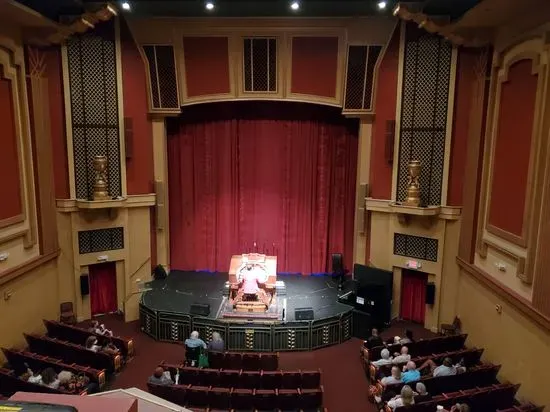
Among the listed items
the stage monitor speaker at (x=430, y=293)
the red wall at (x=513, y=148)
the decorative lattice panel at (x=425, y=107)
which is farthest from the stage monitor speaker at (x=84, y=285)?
the red wall at (x=513, y=148)

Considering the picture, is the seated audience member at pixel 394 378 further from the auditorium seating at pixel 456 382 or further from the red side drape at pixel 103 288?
the red side drape at pixel 103 288

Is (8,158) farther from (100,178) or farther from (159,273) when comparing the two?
(159,273)

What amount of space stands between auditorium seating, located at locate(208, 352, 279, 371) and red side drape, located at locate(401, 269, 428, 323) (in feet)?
14.7

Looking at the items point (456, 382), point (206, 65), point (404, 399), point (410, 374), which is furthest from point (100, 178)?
point (456, 382)

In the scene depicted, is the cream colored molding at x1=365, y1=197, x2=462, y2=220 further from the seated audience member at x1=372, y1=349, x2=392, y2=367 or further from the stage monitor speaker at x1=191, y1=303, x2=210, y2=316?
the stage monitor speaker at x1=191, y1=303, x2=210, y2=316

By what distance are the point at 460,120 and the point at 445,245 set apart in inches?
115

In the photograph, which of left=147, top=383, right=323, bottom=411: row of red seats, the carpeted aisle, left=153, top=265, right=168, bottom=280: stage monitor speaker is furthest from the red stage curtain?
left=147, top=383, right=323, bottom=411: row of red seats

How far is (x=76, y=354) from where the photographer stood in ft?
28.3

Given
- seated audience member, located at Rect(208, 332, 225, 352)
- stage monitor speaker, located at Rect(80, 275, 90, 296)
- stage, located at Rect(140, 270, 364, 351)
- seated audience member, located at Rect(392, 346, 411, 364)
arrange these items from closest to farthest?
seated audience member, located at Rect(392, 346, 411, 364)
seated audience member, located at Rect(208, 332, 225, 352)
stage, located at Rect(140, 270, 364, 351)
stage monitor speaker, located at Rect(80, 275, 90, 296)

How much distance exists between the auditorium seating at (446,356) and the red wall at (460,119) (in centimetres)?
343

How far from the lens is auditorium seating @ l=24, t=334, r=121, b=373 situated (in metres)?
8.56

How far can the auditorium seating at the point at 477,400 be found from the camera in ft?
21.9

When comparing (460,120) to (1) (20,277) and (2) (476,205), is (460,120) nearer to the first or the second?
(2) (476,205)

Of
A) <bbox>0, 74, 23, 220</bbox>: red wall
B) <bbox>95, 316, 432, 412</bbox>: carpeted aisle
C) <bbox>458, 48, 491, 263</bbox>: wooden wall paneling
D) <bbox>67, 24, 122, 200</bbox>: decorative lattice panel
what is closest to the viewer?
<bbox>95, 316, 432, 412</bbox>: carpeted aisle
